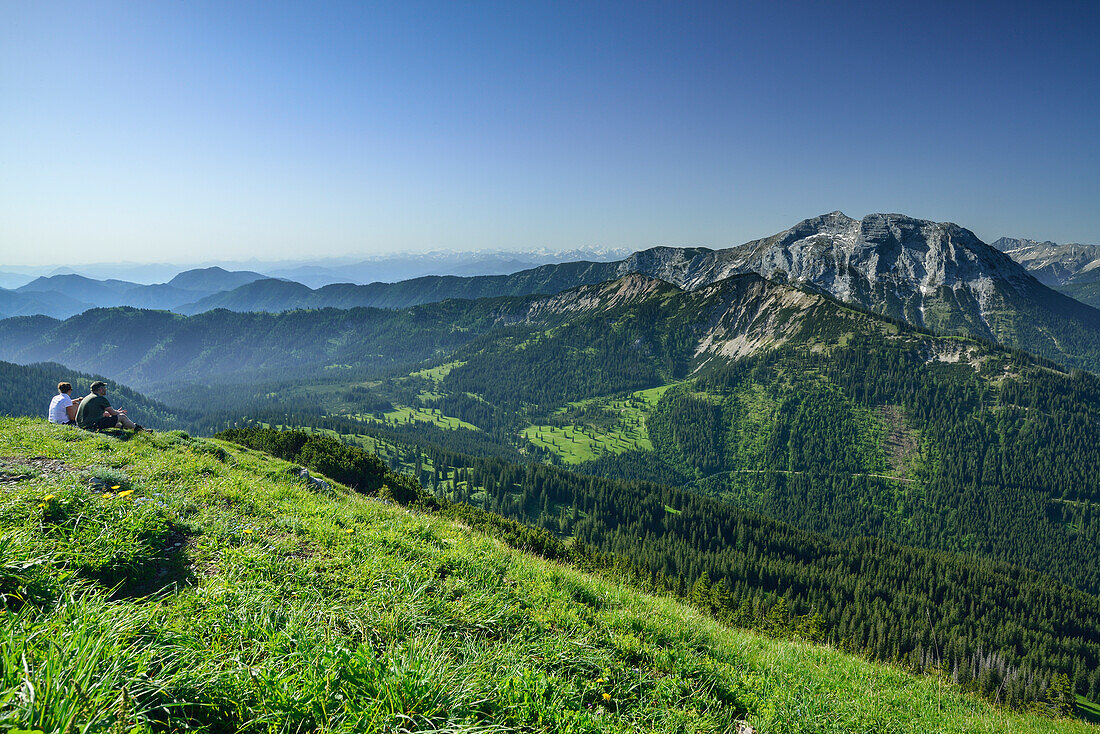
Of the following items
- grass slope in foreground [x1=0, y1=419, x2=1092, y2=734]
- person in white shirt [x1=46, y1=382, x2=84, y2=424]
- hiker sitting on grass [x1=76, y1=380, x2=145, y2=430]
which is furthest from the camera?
person in white shirt [x1=46, y1=382, x2=84, y2=424]

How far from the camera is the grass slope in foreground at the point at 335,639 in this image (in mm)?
3281

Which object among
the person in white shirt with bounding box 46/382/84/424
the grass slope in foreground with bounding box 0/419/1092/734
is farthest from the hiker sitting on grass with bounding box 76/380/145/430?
the grass slope in foreground with bounding box 0/419/1092/734

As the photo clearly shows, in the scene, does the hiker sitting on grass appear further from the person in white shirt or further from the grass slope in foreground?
the grass slope in foreground

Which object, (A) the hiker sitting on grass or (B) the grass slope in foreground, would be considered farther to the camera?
(A) the hiker sitting on grass

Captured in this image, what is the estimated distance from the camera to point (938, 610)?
107938 mm

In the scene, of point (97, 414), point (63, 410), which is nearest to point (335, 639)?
point (97, 414)

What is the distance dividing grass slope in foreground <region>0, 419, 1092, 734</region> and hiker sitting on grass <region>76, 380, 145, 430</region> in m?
7.22

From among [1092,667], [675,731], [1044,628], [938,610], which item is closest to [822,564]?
[938,610]

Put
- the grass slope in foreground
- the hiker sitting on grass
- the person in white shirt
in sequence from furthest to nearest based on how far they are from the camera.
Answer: the person in white shirt < the hiker sitting on grass < the grass slope in foreground

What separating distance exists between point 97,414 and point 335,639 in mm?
Result: 20783

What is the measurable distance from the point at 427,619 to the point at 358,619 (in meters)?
0.89

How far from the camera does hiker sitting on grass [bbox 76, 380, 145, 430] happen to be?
55.9 ft

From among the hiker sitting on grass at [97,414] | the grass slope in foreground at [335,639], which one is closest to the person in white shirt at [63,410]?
the hiker sitting on grass at [97,414]

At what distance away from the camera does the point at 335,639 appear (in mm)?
4590
